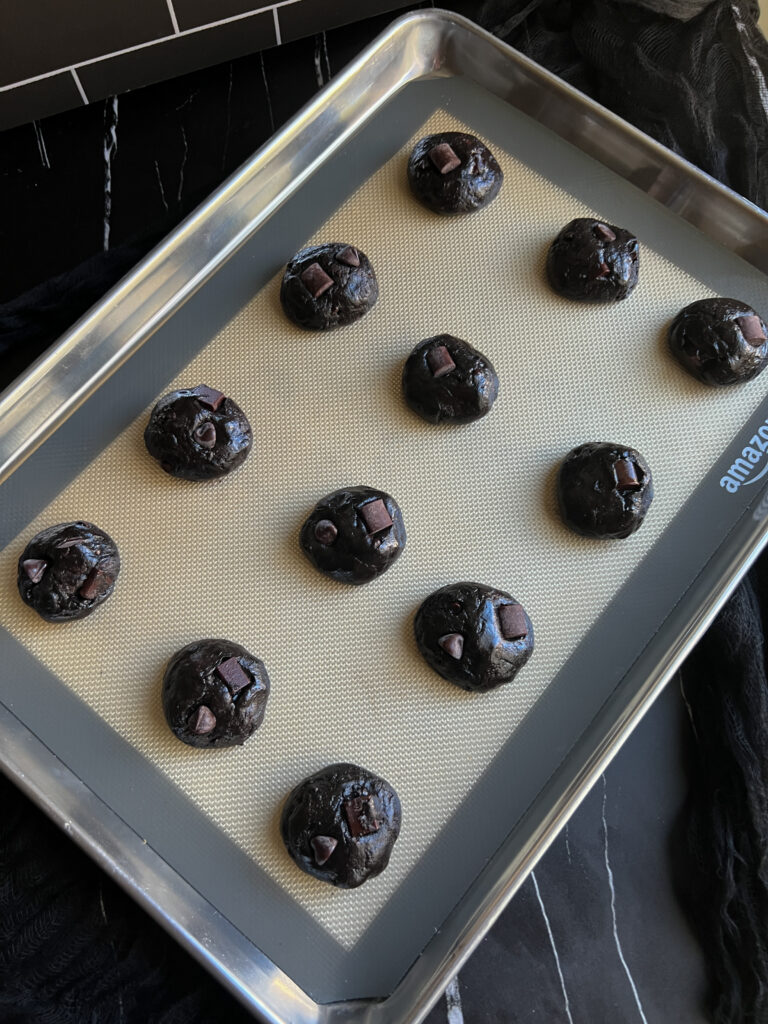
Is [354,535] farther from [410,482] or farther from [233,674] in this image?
[233,674]

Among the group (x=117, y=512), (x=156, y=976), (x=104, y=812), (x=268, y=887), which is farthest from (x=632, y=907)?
(x=117, y=512)

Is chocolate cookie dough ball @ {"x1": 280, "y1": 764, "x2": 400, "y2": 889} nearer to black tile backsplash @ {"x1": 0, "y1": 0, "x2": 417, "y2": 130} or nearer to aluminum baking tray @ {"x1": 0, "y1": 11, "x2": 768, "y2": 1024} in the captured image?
aluminum baking tray @ {"x1": 0, "y1": 11, "x2": 768, "y2": 1024}

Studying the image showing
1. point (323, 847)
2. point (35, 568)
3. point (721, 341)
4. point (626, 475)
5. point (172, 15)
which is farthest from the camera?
point (172, 15)

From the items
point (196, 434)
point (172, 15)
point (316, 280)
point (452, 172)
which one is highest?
point (452, 172)

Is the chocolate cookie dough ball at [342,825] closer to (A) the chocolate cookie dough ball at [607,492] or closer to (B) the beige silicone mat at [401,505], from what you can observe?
(B) the beige silicone mat at [401,505]

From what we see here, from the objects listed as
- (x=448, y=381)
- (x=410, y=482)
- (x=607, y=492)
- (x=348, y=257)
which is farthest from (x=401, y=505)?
(x=348, y=257)
